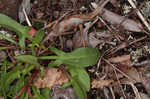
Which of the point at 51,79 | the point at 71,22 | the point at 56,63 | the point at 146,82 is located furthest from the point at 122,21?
the point at 51,79

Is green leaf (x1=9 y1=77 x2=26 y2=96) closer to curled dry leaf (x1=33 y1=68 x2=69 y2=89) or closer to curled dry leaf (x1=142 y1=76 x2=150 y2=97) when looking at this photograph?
curled dry leaf (x1=33 y1=68 x2=69 y2=89)

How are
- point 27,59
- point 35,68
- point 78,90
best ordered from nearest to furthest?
point 27,59 → point 78,90 → point 35,68

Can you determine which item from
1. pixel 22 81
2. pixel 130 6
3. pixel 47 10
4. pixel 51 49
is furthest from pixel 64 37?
pixel 130 6

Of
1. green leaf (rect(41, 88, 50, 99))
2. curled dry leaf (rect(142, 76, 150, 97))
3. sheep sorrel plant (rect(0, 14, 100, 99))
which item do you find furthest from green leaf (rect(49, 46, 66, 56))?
curled dry leaf (rect(142, 76, 150, 97))

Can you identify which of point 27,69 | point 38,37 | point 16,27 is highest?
point 16,27

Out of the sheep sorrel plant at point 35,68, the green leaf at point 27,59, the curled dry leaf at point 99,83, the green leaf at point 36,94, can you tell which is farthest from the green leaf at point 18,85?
the curled dry leaf at point 99,83

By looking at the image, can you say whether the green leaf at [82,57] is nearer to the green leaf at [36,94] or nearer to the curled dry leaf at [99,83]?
the curled dry leaf at [99,83]

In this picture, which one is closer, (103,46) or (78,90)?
(78,90)

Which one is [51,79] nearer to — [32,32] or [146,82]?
[32,32]
